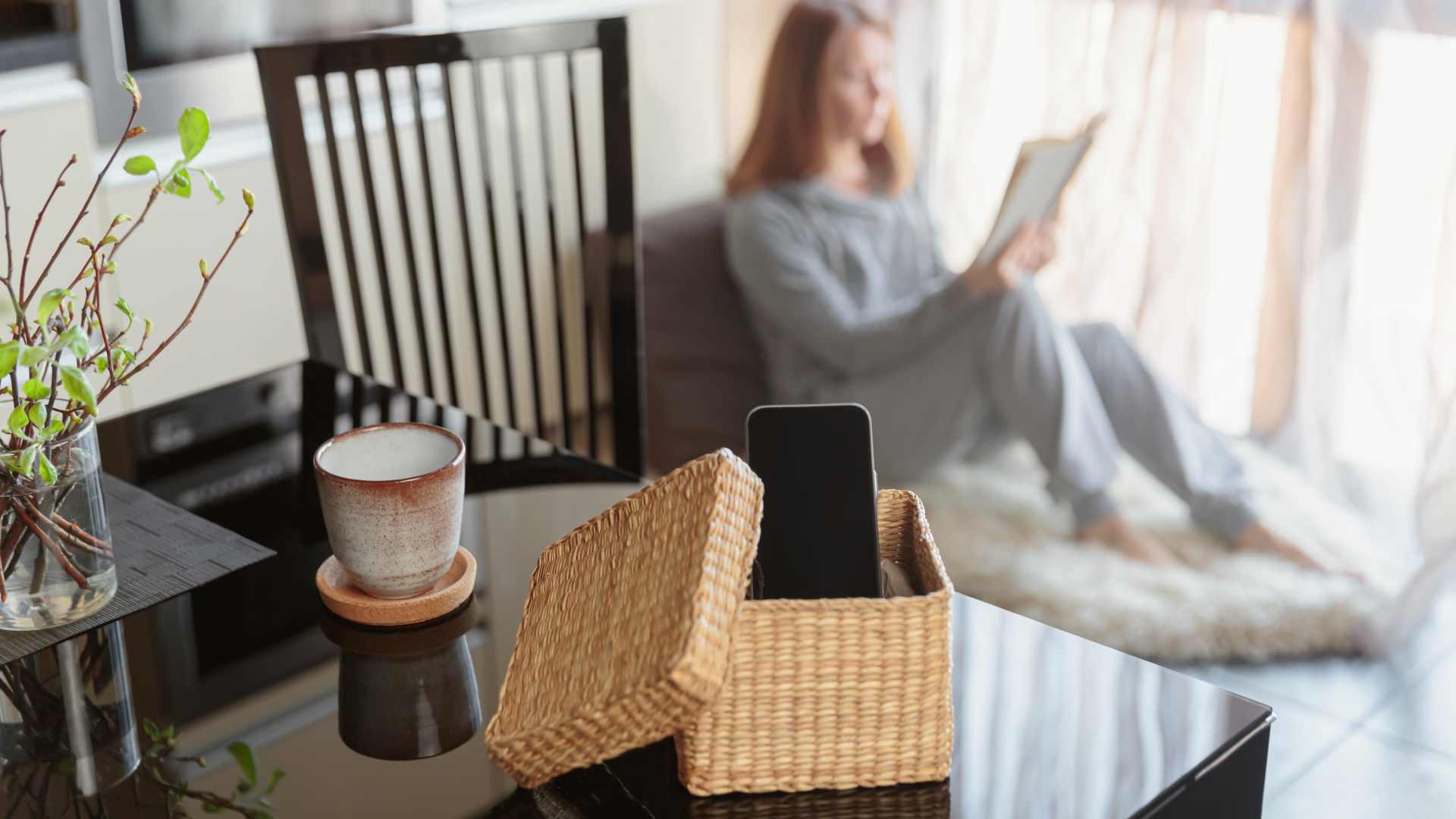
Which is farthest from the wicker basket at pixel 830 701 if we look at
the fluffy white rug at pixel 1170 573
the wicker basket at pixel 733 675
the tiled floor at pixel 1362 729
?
A: the fluffy white rug at pixel 1170 573

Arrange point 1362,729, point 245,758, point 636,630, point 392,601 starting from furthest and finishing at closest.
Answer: point 1362,729 < point 392,601 < point 245,758 < point 636,630

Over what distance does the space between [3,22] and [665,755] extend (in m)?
1.53

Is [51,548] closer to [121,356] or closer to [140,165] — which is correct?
[121,356]

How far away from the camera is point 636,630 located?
2.09 feet

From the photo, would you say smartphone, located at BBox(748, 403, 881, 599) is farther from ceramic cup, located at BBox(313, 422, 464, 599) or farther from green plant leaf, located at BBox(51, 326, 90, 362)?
→ green plant leaf, located at BBox(51, 326, 90, 362)

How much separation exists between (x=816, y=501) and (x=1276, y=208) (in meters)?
1.67

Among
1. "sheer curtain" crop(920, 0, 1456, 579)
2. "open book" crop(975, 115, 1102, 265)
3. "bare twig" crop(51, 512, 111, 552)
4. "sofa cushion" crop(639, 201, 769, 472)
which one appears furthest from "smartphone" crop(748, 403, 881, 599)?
"sofa cushion" crop(639, 201, 769, 472)

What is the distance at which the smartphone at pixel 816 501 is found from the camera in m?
0.68

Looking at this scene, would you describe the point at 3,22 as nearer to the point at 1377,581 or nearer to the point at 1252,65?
the point at 1252,65

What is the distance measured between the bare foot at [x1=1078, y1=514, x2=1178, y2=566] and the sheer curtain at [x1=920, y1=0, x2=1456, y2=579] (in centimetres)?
24

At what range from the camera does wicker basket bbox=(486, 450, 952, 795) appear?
2.04 feet

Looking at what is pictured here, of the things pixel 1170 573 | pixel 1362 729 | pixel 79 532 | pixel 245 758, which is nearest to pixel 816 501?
pixel 245 758

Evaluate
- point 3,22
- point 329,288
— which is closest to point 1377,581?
point 329,288

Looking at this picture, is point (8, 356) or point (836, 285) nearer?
point (8, 356)
